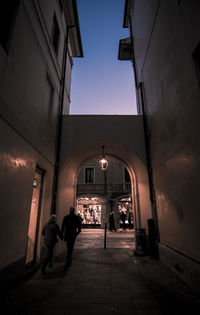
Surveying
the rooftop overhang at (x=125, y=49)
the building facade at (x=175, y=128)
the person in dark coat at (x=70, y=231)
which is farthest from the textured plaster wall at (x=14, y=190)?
the rooftop overhang at (x=125, y=49)

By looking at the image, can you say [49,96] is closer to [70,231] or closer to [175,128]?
[175,128]

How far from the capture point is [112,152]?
8648 millimetres

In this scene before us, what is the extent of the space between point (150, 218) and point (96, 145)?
13.3ft

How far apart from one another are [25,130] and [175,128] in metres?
4.13

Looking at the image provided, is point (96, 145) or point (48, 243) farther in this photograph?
point (96, 145)

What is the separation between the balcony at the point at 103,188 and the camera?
19.3 meters

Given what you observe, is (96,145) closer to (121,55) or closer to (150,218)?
(150,218)

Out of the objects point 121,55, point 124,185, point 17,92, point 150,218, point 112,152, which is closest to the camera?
point 17,92

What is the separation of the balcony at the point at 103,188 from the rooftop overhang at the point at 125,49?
13301 millimetres

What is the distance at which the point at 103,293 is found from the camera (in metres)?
3.37

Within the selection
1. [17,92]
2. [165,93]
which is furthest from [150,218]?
[17,92]

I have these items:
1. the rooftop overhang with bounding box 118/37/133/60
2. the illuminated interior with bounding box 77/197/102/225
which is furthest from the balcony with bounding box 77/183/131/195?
the rooftop overhang with bounding box 118/37/133/60

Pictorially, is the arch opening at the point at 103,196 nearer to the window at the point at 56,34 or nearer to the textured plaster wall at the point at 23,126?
the window at the point at 56,34

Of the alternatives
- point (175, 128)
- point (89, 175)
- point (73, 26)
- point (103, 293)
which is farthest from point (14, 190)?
point (89, 175)
